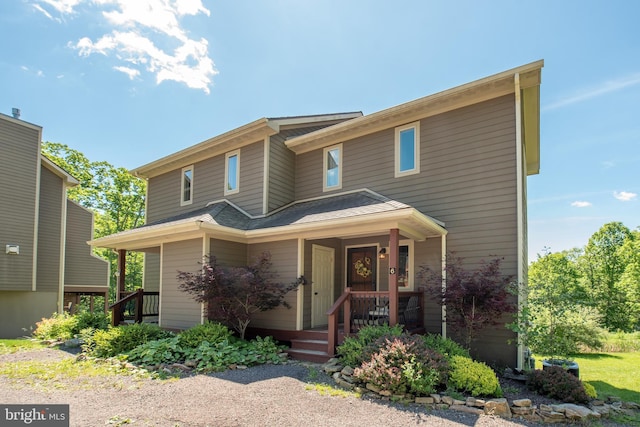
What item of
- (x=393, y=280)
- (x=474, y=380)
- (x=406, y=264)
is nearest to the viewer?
(x=474, y=380)

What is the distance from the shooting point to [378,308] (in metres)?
7.46

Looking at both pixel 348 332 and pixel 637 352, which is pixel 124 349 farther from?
pixel 637 352

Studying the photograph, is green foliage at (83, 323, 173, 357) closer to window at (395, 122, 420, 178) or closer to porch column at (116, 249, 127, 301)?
porch column at (116, 249, 127, 301)

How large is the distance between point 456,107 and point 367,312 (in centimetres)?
504

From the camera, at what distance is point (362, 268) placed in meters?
9.91

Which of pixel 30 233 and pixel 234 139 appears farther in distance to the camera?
pixel 30 233

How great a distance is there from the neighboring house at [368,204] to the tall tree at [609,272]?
66.9 feet

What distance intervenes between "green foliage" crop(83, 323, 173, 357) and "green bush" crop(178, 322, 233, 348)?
3.43 feet

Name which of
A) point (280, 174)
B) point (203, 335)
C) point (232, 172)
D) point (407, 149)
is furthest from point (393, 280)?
point (232, 172)

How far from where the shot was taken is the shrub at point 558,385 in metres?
5.40

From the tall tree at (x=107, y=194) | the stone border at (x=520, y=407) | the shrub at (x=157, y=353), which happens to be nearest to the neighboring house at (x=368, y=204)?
the shrub at (x=157, y=353)

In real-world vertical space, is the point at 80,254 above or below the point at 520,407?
above

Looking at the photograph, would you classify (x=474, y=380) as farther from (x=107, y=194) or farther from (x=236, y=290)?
(x=107, y=194)

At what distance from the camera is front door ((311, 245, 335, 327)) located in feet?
30.2
